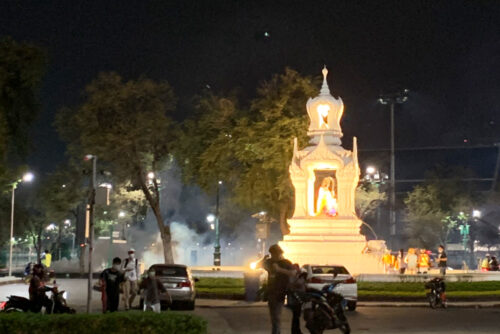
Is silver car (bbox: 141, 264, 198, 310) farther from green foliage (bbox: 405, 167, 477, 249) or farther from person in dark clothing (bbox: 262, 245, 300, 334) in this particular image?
green foliage (bbox: 405, 167, 477, 249)

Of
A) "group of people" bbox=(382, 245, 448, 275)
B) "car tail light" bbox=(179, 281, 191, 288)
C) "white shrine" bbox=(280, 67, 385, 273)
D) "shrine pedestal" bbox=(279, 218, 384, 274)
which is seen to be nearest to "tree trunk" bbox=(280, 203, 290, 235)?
"group of people" bbox=(382, 245, 448, 275)

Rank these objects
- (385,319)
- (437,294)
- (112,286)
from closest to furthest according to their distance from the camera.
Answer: (112,286) → (385,319) → (437,294)

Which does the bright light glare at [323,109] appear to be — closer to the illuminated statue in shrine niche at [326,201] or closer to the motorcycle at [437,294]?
the illuminated statue in shrine niche at [326,201]

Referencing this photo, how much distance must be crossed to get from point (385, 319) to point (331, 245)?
1510cm

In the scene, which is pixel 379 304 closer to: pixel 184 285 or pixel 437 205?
pixel 184 285

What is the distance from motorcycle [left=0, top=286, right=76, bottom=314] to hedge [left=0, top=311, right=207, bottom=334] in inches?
163

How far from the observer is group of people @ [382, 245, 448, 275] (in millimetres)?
37031

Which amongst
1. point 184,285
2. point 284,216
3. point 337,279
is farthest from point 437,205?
point 184,285

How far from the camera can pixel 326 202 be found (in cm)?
3884

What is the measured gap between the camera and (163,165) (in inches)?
1898

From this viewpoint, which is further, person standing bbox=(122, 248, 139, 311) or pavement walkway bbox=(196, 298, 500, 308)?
pavement walkway bbox=(196, 298, 500, 308)

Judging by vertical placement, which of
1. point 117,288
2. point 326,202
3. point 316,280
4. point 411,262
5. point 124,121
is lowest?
point 117,288

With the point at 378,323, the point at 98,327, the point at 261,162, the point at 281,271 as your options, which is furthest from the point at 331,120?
the point at 98,327

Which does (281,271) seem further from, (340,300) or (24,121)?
(24,121)
